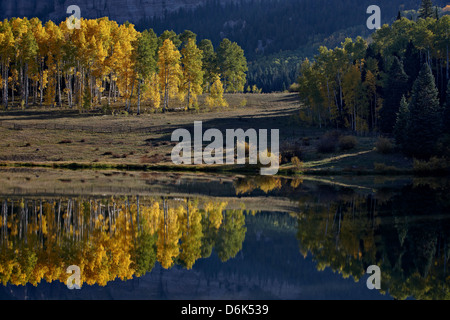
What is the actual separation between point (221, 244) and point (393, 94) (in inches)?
2223

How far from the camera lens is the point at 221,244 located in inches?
816

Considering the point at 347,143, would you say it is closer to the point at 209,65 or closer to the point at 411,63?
the point at 411,63

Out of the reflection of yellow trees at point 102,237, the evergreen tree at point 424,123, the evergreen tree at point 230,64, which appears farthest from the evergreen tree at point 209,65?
the reflection of yellow trees at point 102,237

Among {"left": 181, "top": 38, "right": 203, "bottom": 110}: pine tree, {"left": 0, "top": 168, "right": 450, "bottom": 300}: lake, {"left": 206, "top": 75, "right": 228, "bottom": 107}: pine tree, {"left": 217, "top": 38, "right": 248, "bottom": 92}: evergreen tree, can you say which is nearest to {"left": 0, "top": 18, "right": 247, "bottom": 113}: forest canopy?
{"left": 181, "top": 38, "right": 203, "bottom": 110}: pine tree

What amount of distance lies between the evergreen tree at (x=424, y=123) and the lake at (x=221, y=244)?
20.6m

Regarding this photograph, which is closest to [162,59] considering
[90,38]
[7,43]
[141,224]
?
[90,38]

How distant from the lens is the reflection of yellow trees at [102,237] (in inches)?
651

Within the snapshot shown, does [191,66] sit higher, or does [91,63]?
[191,66]

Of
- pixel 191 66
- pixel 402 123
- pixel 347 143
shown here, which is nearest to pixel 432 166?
pixel 402 123

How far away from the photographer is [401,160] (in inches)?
2344

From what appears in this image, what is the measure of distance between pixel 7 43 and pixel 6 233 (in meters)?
74.2

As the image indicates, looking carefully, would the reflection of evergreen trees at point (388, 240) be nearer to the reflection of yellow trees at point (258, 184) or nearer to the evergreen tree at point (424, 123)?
the reflection of yellow trees at point (258, 184)

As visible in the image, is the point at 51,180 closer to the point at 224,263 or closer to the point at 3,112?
the point at 224,263

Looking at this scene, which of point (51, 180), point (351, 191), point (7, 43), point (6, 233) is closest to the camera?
point (6, 233)
